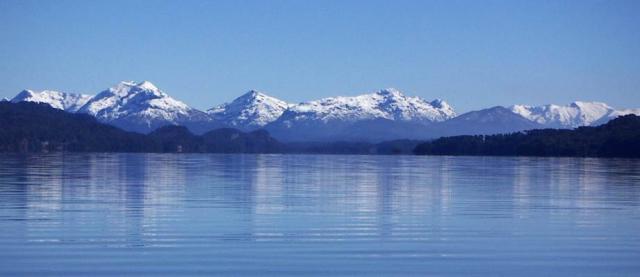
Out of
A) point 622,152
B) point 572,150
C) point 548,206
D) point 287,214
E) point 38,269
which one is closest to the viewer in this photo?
point 38,269

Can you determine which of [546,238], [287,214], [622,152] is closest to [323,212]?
[287,214]

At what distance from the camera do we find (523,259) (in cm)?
→ 2058

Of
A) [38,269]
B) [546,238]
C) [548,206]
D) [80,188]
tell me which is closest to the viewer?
[38,269]

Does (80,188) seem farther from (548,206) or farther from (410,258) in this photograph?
(410,258)

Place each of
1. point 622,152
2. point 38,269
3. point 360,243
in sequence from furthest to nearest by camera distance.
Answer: point 622,152 → point 360,243 → point 38,269

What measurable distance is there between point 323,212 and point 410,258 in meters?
11.2

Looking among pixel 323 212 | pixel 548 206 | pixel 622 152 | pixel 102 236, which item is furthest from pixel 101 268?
pixel 622 152

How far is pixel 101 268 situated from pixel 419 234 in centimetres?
943

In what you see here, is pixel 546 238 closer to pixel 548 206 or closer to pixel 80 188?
pixel 548 206

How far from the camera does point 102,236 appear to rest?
23.5 metres

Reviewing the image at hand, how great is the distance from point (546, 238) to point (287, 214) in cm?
914

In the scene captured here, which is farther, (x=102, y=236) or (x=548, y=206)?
(x=548, y=206)

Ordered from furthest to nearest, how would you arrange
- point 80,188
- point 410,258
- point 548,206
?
point 80,188
point 548,206
point 410,258

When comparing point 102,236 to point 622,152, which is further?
point 622,152
